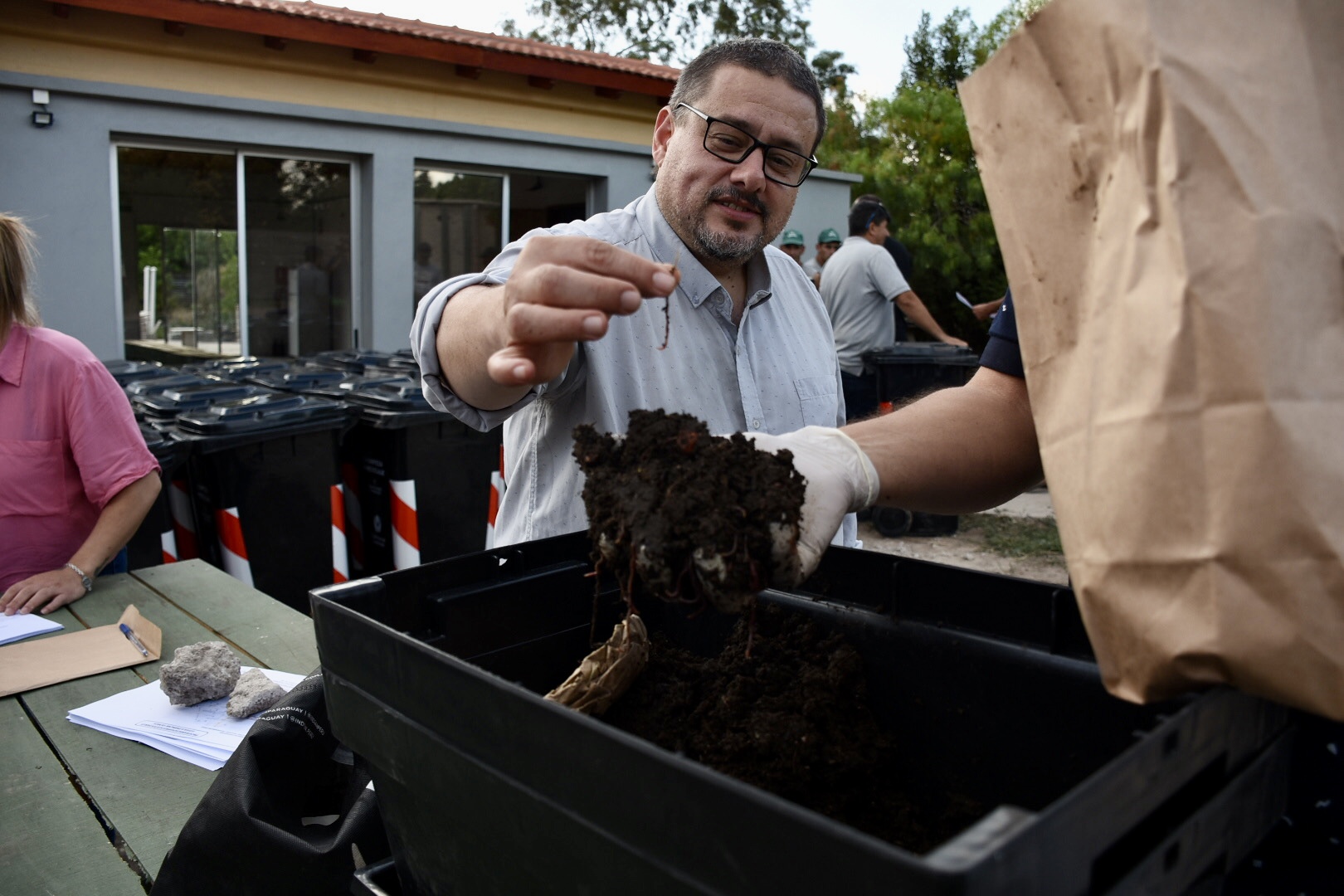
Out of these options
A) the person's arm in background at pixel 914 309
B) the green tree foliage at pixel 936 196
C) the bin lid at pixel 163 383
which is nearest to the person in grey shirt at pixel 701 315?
the bin lid at pixel 163 383

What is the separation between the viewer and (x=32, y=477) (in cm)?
281

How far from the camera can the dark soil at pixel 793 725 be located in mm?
1077

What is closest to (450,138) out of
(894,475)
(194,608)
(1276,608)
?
(194,608)

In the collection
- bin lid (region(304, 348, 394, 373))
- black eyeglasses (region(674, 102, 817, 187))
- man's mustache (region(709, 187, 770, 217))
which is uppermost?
black eyeglasses (region(674, 102, 817, 187))

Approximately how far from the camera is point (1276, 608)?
0.71m

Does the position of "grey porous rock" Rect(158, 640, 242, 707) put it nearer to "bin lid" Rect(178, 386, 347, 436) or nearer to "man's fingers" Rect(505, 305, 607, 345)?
"man's fingers" Rect(505, 305, 607, 345)

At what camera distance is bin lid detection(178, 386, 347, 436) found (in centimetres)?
428

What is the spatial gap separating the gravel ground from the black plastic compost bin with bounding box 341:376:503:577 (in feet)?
7.68

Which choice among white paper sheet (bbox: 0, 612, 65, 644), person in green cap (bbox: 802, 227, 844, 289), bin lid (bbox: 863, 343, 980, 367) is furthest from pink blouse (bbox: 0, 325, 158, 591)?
person in green cap (bbox: 802, 227, 844, 289)

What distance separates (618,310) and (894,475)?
0.46 meters

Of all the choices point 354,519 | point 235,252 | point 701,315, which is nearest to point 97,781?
point 701,315

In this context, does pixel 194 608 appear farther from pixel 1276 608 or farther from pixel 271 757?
pixel 1276 608

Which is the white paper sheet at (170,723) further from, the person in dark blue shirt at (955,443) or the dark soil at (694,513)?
the person in dark blue shirt at (955,443)

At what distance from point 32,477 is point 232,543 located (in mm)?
1564
